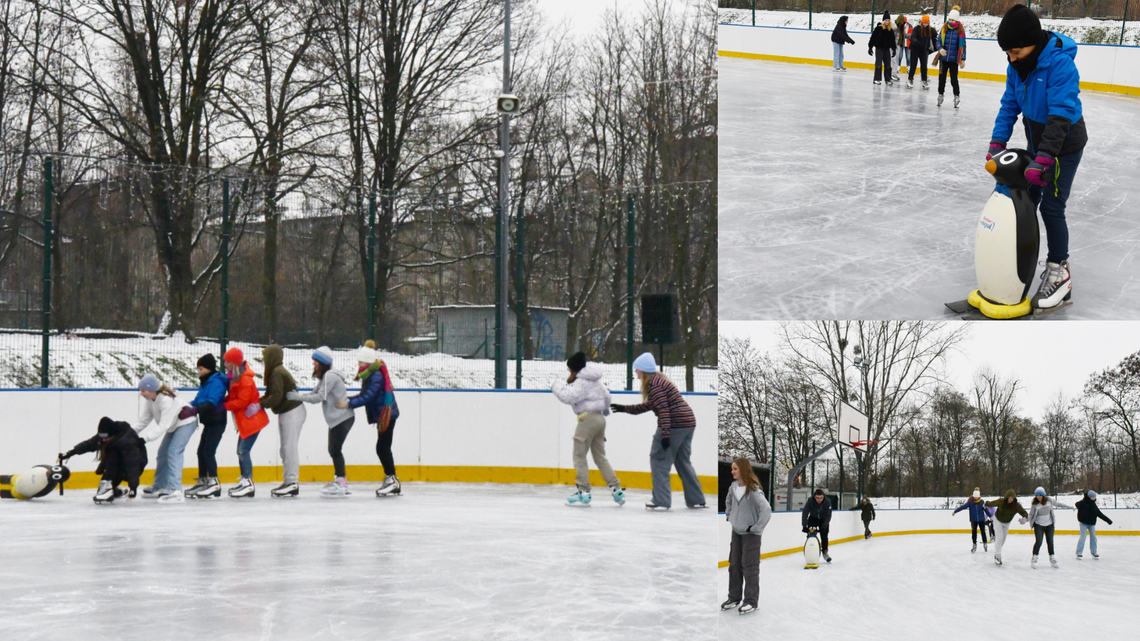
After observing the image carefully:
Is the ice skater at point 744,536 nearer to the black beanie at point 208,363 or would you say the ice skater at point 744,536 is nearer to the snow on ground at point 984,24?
the black beanie at point 208,363

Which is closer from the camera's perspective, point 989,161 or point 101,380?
point 989,161

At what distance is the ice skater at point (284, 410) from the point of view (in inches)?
362

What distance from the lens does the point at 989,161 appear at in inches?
169

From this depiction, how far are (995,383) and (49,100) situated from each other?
18353 millimetres

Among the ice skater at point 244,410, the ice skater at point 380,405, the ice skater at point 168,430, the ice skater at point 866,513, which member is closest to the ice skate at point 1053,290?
the ice skater at point 866,513

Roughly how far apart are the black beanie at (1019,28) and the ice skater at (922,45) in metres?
10.7

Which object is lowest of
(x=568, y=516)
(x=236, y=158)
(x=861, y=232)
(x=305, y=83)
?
(x=568, y=516)

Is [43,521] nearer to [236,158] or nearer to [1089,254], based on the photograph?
[1089,254]

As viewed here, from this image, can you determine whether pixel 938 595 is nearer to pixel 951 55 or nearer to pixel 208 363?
pixel 208 363

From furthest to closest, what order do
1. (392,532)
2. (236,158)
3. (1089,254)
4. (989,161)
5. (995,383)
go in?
1. (236,158)
2. (392,532)
3. (1089,254)
4. (995,383)
5. (989,161)

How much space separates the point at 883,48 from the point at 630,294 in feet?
17.7

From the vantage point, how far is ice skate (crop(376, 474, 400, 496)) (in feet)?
31.7

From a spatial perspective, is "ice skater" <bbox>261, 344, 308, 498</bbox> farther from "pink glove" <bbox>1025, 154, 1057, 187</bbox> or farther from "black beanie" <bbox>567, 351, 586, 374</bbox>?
"pink glove" <bbox>1025, 154, 1057, 187</bbox>

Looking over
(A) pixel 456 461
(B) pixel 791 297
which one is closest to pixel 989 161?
(B) pixel 791 297
